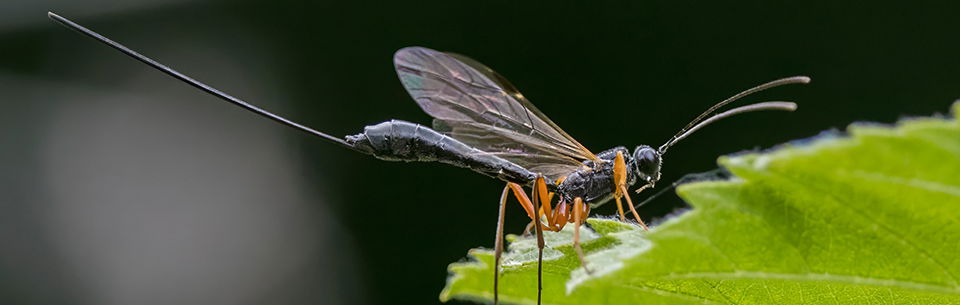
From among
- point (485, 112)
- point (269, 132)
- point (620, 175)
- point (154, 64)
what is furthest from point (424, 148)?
point (269, 132)

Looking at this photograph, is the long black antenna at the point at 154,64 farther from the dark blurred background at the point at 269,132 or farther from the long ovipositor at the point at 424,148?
the dark blurred background at the point at 269,132

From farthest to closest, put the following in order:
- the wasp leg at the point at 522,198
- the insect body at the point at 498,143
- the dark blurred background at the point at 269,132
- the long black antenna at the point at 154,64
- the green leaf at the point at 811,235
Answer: the dark blurred background at the point at 269,132
the insect body at the point at 498,143
the wasp leg at the point at 522,198
the long black antenna at the point at 154,64
the green leaf at the point at 811,235

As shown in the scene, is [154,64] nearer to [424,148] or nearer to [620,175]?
[424,148]

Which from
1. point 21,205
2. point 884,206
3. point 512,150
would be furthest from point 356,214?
point 884,206

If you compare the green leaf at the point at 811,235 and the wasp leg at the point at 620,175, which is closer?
the green leaf at the point at 811,235

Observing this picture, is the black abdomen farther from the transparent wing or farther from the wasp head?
the wasp head

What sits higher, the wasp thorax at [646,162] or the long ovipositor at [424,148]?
the long ovipositor at [424,148]

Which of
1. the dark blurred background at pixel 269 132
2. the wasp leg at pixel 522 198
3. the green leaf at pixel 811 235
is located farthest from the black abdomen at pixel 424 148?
the dark blurred background at pixel 269 132
